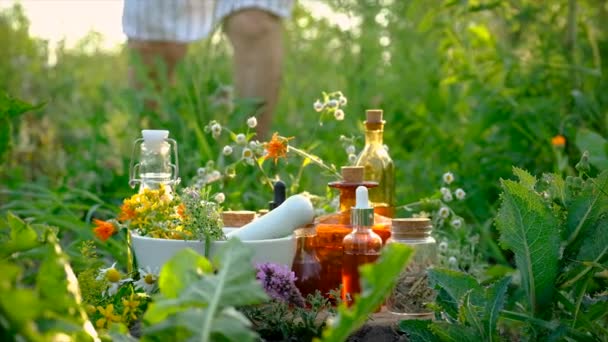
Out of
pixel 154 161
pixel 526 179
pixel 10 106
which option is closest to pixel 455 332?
pixel 526 179

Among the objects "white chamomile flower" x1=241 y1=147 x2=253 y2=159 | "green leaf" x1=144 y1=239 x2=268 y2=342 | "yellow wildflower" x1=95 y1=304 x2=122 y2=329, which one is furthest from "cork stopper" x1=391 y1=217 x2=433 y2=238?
"green leaf" x1=144 y1=239 x2=268 y2=342

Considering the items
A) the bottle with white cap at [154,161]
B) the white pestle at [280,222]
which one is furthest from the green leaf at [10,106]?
the white pestle at [280,222]

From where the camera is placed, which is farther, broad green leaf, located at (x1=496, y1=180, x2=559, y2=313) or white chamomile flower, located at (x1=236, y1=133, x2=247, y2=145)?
white chamomile flower, located at (x1=236, y1=133, x2=247, y2=145)

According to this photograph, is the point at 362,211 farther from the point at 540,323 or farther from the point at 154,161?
the point at 154,161

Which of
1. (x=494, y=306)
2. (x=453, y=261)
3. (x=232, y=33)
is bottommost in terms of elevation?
(x=453, y=261)

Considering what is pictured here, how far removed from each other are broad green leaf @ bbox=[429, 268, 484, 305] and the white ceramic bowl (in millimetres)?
328

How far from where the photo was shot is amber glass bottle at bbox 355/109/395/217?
2.28m

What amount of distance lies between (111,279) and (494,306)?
2.24ft

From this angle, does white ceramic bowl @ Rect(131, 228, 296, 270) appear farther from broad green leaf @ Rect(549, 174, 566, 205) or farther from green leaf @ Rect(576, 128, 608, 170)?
green leaf @ Rect(576, 128, 608, 170)

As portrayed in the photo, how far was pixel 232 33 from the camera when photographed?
425 cm

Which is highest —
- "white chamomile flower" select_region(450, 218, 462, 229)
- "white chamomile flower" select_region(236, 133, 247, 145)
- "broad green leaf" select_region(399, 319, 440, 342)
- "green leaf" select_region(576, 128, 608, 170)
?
"white chamomile flower" select_region(236, 133, 247, 145)

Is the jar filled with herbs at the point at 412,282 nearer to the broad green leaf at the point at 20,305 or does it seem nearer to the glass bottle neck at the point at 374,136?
the glass bottle neck at the point at 374,136

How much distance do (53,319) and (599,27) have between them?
177 inches

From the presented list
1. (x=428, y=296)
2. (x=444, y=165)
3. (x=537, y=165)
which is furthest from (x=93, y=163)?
(x=428, y=296)
